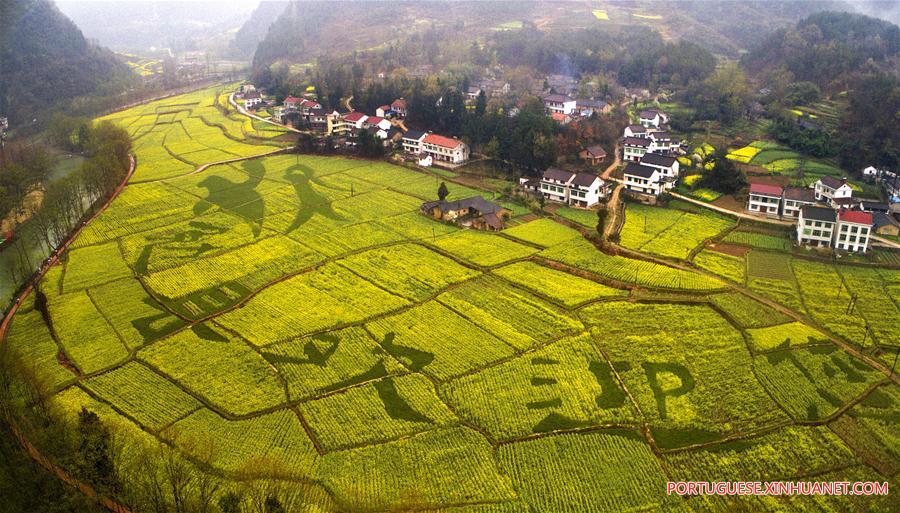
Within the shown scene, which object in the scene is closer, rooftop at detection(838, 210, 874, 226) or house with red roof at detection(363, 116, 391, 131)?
rooftop at detection(838, 210, 874, 226)

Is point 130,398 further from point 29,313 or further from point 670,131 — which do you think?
→ point 670,131

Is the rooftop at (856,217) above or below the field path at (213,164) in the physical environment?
above

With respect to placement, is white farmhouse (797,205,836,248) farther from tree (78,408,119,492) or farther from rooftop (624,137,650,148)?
tree (78,408,119,492)

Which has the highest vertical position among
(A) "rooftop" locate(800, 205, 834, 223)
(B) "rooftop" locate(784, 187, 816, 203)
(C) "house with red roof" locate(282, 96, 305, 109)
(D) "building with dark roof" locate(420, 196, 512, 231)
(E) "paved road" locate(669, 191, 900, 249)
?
(C) "house with red roof" locate(282, 96, 305, 109)

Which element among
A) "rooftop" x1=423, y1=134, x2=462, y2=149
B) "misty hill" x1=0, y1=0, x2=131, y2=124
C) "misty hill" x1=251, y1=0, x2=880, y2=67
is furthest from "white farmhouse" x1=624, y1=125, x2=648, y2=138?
"misty hill" x1=0, y1=0, x2=131, y2=124

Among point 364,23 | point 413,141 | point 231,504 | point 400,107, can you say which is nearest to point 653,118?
point 413,141

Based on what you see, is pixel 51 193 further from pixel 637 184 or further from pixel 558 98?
pixel 558 98

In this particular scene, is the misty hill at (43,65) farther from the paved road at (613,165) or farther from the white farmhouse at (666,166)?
the white farmhouse at (666,166)

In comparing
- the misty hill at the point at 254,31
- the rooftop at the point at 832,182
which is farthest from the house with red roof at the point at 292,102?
the misty hill at the point at 254,31
